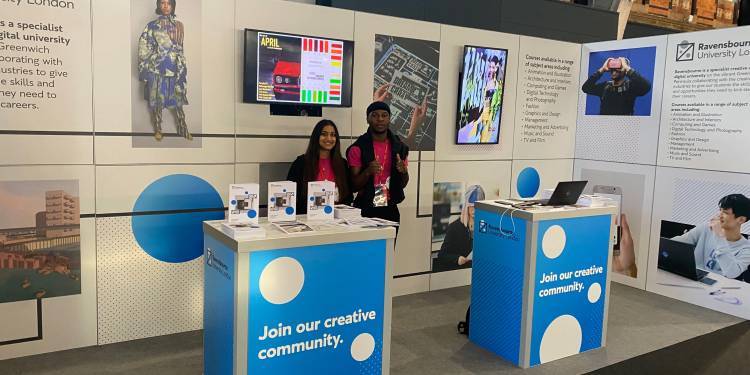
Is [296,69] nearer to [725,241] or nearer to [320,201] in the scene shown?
[320,201]

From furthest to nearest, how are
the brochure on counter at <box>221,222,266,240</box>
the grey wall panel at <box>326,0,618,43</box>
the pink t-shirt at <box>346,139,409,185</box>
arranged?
the grey wall panel at <box>326,0,618,43</box>
the pink t-shirt at <box>346,139,409,185</box>
the brochure on counter at <box>221,222,266,240</box>

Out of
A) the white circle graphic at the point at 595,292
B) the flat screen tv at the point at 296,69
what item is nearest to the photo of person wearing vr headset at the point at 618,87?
the white circle graphic at the point at 595,292

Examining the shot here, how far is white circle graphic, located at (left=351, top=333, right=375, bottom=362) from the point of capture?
9.63 ft

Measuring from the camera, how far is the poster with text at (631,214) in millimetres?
5320

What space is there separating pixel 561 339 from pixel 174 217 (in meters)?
2.71

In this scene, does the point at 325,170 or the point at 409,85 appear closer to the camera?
the point at 325,170

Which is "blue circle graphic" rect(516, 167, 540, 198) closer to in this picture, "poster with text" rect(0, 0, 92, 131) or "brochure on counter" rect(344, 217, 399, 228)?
"brochure on counter" rect(344, 217, 399, 228)

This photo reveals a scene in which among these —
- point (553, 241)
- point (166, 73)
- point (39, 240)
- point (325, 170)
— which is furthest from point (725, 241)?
point (39, 240)

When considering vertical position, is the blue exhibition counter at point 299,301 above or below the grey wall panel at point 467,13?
below

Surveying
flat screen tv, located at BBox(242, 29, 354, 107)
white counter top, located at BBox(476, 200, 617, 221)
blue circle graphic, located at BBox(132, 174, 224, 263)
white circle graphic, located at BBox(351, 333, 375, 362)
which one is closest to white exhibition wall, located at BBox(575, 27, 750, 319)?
white counter top, located at BBox(476, 200, 617, 221)

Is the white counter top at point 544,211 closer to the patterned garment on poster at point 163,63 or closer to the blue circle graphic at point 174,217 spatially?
the blue circle graphic at point 174,217

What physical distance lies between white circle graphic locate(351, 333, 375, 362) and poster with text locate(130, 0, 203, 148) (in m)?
1.85

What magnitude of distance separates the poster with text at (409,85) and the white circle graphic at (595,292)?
1.81 metres

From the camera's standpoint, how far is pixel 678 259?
5.06m
